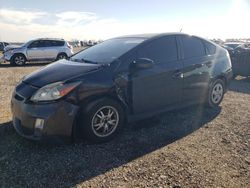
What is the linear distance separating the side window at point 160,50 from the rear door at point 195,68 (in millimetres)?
269

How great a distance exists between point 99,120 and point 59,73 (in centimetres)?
97

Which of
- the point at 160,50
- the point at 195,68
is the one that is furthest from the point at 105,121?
the point at 195,68

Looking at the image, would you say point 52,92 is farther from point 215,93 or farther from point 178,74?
point 215,93

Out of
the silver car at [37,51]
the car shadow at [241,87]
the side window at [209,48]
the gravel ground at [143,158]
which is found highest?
Answer: the side window at [209,48]

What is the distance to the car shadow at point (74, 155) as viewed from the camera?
3637 millimetres

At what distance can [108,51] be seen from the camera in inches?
212

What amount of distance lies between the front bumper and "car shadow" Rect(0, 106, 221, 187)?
0.27 meters

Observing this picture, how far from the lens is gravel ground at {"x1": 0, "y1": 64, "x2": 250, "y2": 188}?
363 cm

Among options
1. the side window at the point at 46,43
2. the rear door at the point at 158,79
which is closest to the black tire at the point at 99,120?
the rear door at the point at 158,79

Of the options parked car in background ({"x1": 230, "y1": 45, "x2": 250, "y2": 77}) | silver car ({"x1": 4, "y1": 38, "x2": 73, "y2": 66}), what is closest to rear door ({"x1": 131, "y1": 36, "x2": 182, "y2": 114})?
parked car in background ({"x1": 230, "y1": 45, "x2": 250, "y2": 77})

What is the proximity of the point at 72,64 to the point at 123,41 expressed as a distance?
46.5 inches

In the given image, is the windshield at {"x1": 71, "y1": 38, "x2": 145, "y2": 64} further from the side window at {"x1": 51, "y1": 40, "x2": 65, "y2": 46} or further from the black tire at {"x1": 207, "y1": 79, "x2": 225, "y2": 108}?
the side window at {"x1": 51, "y1": 40, "x2": 65, "y2": 46}

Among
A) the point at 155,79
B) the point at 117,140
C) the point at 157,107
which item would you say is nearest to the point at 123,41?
the point at 155,79

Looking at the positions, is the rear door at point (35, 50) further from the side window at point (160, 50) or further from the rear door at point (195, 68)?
the side window at point (160, 50)
